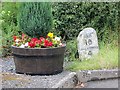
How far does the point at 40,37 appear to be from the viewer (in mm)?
6328

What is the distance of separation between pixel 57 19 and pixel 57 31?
298 mm

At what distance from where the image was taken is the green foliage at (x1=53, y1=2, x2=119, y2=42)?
8250mm

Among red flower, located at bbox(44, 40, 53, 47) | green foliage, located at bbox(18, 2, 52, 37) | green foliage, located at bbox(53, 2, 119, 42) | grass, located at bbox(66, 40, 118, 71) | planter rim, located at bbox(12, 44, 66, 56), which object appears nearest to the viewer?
planter rim, located at bbox(12, 44, 66, 56)

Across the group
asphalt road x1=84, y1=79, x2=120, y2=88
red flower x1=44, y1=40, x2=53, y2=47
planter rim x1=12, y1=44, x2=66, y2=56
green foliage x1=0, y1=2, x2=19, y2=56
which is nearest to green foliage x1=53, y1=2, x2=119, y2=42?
green foliage x1=0, y1=2, x2=19, y2=56

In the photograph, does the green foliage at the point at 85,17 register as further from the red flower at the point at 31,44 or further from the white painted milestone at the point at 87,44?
the red flower at the point at 31,44

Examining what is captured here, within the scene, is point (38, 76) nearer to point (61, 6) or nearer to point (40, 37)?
point (40, 37)

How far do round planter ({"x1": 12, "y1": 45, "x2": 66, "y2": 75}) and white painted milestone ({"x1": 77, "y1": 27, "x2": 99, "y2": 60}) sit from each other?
1.30 metres

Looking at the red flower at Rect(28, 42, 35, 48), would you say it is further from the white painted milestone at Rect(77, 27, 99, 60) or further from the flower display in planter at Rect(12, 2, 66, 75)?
the white painted milestone at Rect(77, 27, 99, 60)

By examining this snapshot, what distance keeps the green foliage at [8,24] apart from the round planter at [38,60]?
1.92 metres

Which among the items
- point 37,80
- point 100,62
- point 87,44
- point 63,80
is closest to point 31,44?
point 37,80

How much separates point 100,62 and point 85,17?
2.17 m

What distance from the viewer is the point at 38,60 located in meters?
5.90

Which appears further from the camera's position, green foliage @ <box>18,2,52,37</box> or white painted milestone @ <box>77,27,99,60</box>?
white painted milestone @ <box>77,27,99,60</box>

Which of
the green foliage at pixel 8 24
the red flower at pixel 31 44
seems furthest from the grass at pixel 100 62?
the green foliage at pixel 8 24
